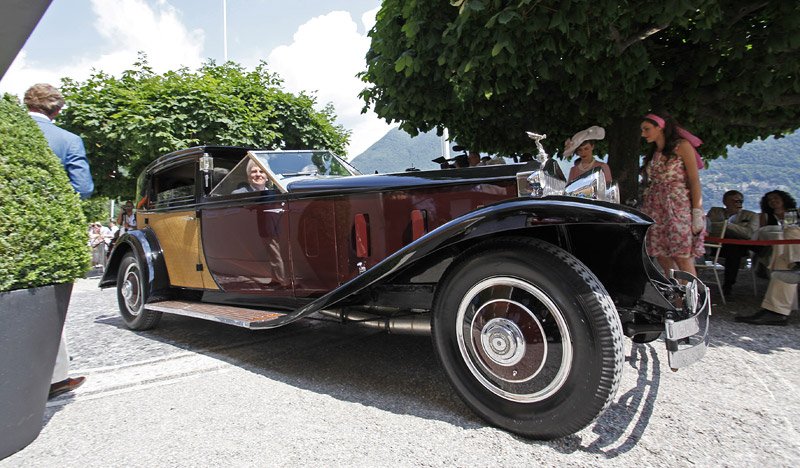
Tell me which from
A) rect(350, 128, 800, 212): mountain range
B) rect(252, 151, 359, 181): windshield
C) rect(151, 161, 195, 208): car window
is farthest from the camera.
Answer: rect(350, 128, 800, 212): mountain range

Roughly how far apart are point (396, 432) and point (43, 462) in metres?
1.50

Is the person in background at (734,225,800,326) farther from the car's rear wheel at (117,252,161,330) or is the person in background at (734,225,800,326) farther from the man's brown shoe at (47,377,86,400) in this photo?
the car's rear wheel at (117,252,161,330)

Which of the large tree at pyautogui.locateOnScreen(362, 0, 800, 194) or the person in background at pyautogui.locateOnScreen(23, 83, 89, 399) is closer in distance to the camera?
the person in background at pyautogui.locateOnScreen(23, 83, 89, 399)

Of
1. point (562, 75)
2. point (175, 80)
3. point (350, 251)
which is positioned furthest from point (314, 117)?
point (350, 251)

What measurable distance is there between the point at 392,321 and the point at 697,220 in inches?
107

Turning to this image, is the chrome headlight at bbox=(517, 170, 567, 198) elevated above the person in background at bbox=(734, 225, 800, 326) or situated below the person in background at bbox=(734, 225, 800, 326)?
above

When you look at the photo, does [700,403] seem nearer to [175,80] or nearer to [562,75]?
[562,75]

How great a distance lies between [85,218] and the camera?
2158 mm


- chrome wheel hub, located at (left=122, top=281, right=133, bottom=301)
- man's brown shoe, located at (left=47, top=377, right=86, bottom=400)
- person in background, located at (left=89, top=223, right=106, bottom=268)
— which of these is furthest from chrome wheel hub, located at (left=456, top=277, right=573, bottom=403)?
person in background, located at (left=89, top=223, right=106, bottom=268)

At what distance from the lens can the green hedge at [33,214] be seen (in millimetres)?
1744

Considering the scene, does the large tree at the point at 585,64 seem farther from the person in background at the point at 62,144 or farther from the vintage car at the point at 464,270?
the person in background at the point at 62,144

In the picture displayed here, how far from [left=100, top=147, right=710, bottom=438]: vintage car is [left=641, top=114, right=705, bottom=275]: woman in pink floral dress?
3.49 feet

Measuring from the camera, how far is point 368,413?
213 centimetres

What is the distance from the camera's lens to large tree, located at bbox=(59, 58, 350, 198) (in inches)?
397
